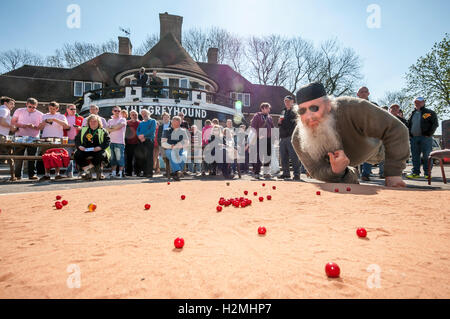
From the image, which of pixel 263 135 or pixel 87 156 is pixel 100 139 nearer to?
pixel 87 156

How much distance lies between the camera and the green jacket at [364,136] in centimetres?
384

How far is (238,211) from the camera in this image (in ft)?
10.2

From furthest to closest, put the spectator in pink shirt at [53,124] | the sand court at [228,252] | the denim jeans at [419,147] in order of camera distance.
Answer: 1. the denim jeans at [419,147]
2. the spectator in pink shirt at [53,124]
3. the sand court at [228,252]

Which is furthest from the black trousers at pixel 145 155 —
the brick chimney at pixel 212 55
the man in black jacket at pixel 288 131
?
the brick chimney at pixel 212 55

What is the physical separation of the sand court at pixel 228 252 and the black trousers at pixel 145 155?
5.97 metres

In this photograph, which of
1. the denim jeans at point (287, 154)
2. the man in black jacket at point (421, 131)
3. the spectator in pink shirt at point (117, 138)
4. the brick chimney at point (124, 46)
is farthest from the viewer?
the brick chimney at point (124, 46)

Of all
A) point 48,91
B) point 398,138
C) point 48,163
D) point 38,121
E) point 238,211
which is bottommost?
point 238,211

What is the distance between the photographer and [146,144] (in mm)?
8930

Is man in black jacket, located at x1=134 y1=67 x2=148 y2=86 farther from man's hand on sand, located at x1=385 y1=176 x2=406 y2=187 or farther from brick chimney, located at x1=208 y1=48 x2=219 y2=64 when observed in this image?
man's hand on sand, located at x1=385 y1=176 x2=406 y2=187

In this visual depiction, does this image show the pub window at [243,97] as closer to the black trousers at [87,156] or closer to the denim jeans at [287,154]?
the denim jeans at [287,154]

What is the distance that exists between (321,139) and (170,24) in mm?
31170
